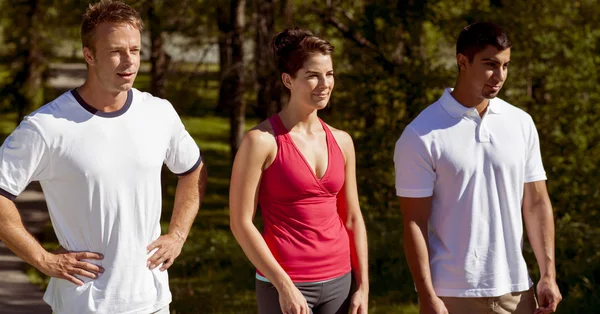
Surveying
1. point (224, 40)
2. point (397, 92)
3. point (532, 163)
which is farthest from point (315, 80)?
point (224, 40)

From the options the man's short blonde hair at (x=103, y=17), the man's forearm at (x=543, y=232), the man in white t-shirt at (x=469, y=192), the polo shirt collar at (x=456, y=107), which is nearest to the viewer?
the man's short blonde hair at (x=103, y=17)

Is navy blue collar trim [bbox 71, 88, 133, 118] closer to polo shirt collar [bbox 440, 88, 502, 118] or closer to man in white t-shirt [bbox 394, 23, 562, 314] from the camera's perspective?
man in white t-shirt [bbox 394, 23, 562, 314]

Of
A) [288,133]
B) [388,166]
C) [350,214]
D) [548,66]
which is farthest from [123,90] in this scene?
[548,66]

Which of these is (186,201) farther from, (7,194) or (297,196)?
(7,194)

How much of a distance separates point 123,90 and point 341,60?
29.1 feet

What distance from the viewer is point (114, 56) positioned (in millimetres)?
3783

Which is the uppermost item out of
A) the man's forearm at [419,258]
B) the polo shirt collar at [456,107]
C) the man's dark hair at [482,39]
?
the man's dark hair at [482,39]

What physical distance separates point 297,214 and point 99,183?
0.86 metres

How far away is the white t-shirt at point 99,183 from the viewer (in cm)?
372

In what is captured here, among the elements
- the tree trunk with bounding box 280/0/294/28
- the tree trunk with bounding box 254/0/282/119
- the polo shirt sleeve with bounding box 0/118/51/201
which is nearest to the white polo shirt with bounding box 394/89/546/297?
the polo shirt sleeve with bounding box 0/118/51/201

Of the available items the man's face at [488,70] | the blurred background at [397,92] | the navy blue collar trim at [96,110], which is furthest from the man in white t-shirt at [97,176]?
the blurred background at [397,92]

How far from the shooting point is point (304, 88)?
4051mm

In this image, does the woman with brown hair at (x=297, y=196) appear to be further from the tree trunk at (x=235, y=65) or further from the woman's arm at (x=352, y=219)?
the tree trunk at (x=235, y=65)

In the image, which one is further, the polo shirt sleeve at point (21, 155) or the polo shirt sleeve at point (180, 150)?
the polo shirt sleeve at point (180, 150)
